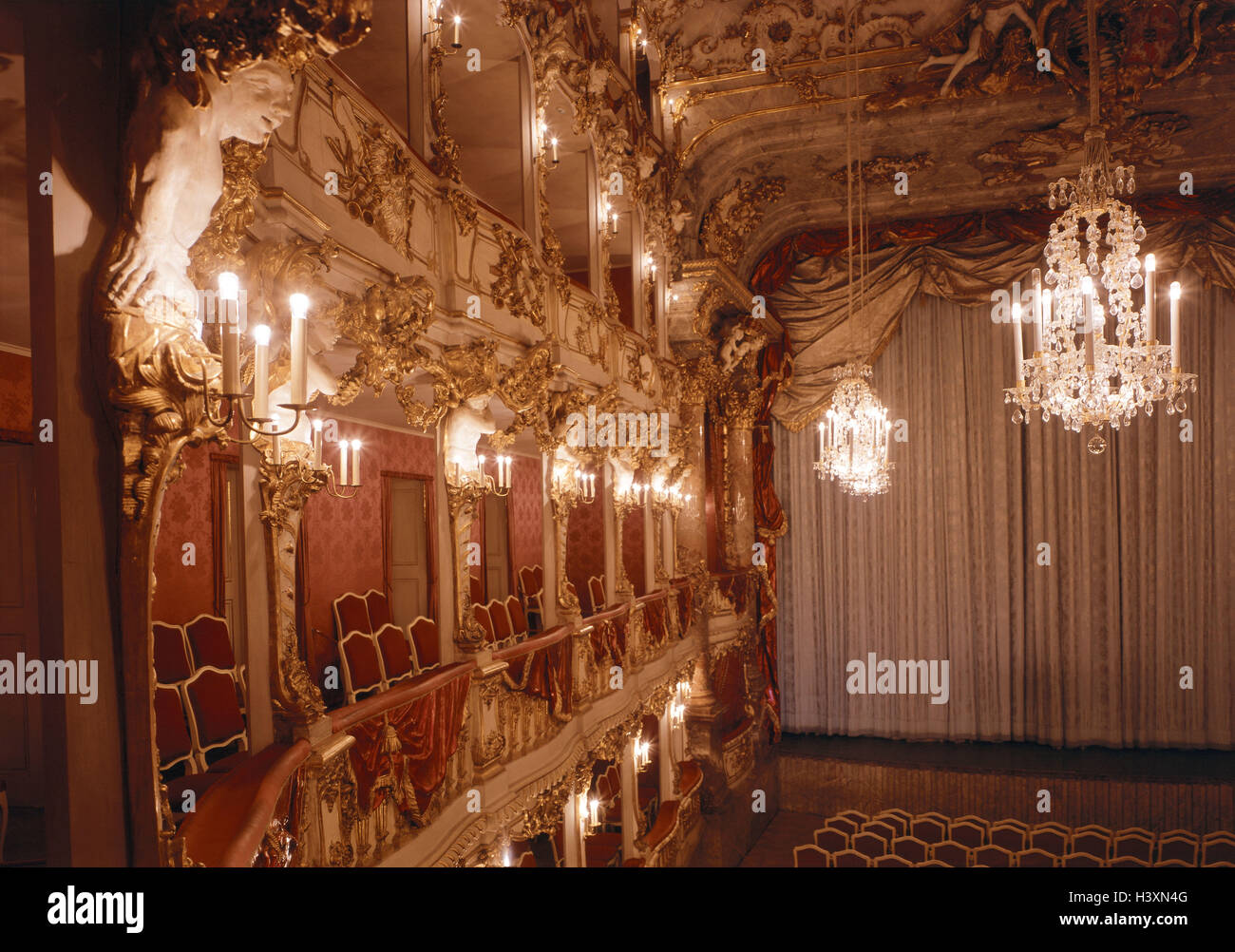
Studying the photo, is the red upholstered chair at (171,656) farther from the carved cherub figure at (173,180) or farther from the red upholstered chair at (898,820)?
the red upholstered chair at (898,820)

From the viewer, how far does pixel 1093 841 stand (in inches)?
376

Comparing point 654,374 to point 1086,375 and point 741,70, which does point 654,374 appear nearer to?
point 741,70

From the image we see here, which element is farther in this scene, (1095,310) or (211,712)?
(1095,310)

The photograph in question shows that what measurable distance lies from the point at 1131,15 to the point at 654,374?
6221 millimetres

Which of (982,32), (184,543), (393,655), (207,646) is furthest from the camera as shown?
(982,32)

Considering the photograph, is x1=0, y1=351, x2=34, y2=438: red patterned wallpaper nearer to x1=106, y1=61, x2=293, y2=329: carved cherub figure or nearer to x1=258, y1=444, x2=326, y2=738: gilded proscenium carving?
x1=258, y1=444, x2=326, y2=738: gilded proscenium carving

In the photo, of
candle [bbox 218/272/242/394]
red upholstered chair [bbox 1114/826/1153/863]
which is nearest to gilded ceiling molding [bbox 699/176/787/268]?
red upholstered chair [bbox 1114/826/1153/863]

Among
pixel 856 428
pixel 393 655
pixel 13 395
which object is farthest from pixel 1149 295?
pixel 13 395

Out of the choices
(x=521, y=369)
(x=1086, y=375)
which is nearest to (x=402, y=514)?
(x=521, y=369)

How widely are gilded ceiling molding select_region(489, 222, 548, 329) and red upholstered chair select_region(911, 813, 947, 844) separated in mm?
7916

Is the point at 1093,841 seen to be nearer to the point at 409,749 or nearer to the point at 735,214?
the point at 409,749

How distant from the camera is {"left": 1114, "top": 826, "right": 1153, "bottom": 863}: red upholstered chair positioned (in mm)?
8169

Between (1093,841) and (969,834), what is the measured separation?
4.49 ft

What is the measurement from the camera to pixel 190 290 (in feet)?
7.42
